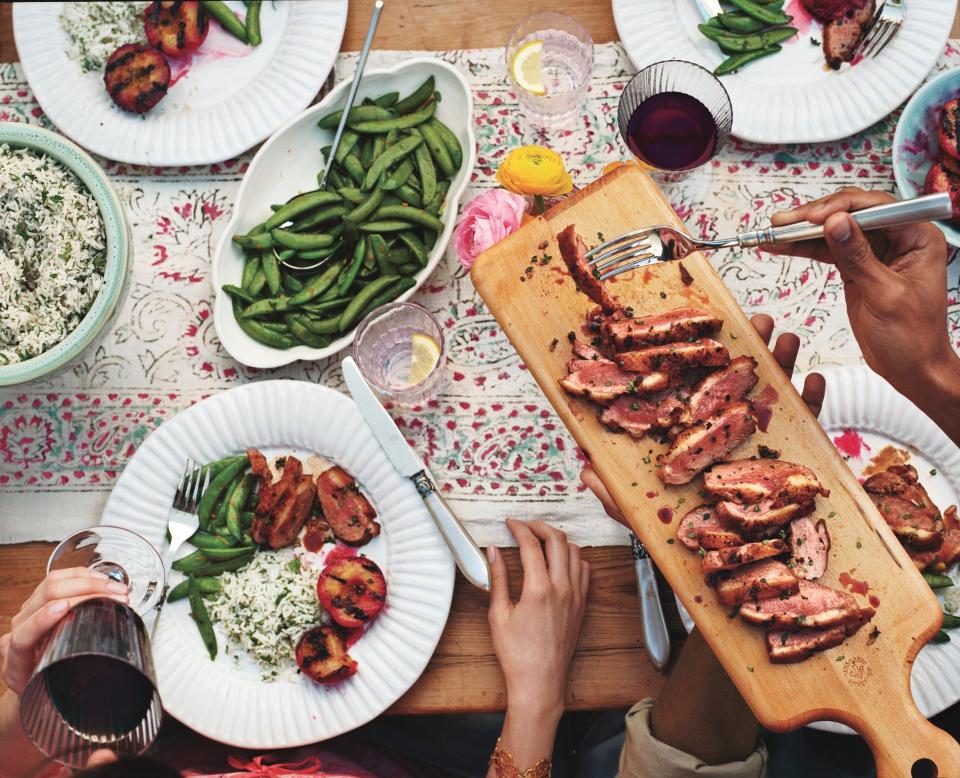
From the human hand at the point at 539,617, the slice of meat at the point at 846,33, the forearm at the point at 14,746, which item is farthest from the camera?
the slice of meat at the point at 846,33

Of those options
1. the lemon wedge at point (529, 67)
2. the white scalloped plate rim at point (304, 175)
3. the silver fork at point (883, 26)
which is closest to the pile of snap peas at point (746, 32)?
the silver fork at point (883, 26)

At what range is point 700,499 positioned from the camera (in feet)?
6.71

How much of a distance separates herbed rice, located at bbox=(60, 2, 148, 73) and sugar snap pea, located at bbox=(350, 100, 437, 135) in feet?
2.51

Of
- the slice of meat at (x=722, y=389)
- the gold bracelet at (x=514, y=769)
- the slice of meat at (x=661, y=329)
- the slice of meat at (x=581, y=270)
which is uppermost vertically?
the slice of meat at (x=581, y=270)

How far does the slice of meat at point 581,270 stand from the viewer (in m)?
2.09

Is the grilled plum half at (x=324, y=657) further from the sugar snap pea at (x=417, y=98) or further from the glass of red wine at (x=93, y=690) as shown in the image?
the sugar snap pea at (x=417, y=98)

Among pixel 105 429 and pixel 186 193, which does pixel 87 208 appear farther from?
→ pixel 105 429

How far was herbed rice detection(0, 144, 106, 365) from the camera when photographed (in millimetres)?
2074

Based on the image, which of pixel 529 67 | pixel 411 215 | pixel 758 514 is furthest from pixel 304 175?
pixel 758 514

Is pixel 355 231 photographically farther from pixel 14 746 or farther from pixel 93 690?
pixel 14 746

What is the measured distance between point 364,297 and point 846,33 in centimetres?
158

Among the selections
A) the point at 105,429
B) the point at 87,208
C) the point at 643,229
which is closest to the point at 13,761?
the point at 105,429

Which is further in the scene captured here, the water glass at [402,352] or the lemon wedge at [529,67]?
the lemon wedge at [529,67]

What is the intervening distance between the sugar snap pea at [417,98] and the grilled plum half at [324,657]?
59.5 inches
